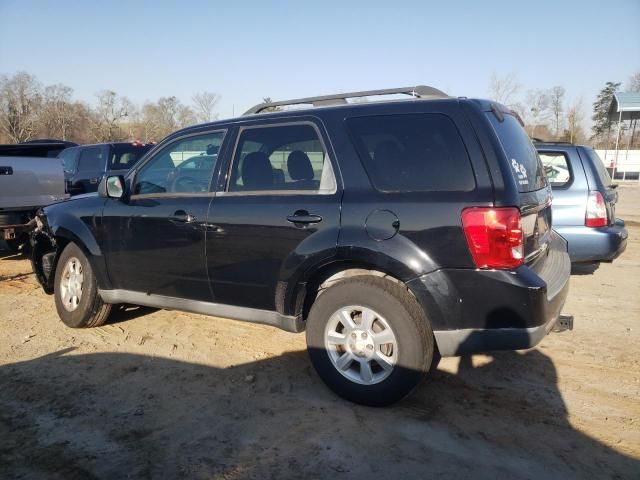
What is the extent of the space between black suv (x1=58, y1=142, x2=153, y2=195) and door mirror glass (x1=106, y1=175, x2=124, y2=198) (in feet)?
20.5

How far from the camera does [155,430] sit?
303 cm

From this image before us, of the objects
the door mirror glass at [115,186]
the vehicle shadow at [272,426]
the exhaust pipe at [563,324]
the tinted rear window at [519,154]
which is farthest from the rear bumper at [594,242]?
the door mirror glass at [115,186]

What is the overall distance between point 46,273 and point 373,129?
12.7 ft

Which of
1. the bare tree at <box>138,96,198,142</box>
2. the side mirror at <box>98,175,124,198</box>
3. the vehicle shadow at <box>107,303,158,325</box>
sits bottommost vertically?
the vehicle shadow at <box>107,303,158,325</box>

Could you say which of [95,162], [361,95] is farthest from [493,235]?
[95,162]

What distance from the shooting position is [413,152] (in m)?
3.16

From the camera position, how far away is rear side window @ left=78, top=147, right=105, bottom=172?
10484mm

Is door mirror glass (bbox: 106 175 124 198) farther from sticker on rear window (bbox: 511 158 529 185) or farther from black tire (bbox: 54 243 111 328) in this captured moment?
sticker on rear window (bbox: 511 158 529 185)

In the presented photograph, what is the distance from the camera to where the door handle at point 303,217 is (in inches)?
132

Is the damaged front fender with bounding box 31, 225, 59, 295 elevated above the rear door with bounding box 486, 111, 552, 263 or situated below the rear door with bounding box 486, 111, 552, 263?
below

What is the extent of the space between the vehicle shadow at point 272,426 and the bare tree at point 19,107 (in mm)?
49115

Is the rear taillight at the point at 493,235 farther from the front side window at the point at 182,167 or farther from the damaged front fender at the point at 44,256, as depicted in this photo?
the damaged front fender at the point at 44,256

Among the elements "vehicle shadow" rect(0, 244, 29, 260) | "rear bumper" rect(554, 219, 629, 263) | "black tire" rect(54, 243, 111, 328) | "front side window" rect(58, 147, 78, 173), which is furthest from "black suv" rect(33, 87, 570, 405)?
"front side window" rect(58, 147, 78, 173)

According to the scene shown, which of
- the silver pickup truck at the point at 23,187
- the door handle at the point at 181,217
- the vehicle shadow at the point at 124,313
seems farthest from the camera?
the silver pickup truck at the point at 23,187
